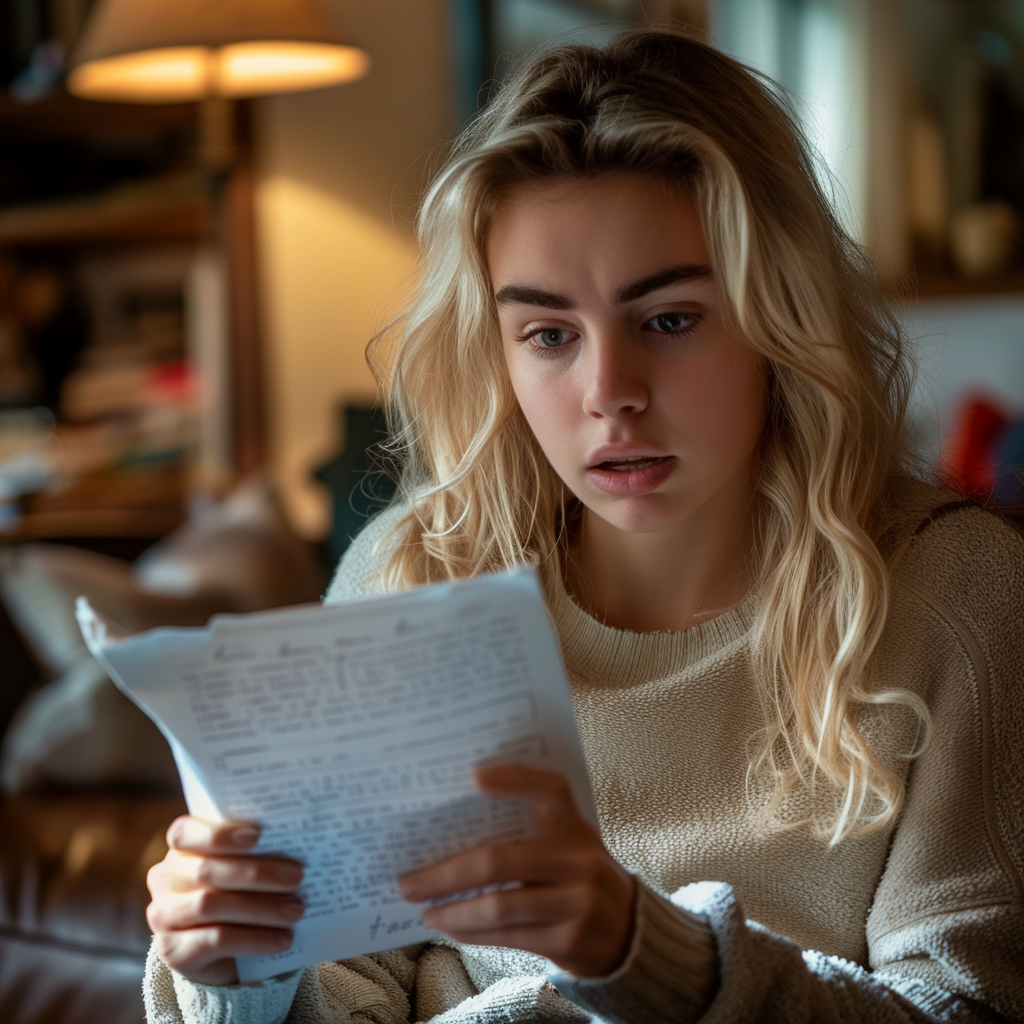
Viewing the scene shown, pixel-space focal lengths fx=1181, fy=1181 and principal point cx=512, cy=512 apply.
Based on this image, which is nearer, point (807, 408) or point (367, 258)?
point (807, 408)

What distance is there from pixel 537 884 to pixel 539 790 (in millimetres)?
61

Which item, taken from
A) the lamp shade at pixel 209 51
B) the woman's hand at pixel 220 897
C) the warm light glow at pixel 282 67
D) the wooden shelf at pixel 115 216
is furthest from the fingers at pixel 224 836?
the wooden shelf at pixel 115 216

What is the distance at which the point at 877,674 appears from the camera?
88cm

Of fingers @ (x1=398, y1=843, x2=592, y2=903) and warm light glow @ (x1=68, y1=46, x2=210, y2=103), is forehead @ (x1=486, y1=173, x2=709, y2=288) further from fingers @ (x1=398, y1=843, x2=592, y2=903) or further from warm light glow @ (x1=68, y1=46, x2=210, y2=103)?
warm light glow @ (x1=68, y1=46, x2=210, y2=103)

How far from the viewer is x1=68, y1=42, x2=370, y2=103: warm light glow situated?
223cm

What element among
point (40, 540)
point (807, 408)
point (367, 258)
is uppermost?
point (807, 408)

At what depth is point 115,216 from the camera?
2762 mm

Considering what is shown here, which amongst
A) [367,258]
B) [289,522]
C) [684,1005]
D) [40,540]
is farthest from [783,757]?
[367,258]

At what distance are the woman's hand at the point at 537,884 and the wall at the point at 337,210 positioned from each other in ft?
6.75

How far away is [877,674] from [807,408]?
0.21 metres

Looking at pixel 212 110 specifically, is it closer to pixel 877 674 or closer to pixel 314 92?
pixel 314 92

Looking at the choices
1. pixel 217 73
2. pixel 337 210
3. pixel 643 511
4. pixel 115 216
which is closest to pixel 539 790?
pixel 643 511

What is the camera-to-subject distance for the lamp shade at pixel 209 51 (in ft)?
6.50

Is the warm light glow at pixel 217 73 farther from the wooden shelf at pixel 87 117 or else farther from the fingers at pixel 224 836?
the fingers at pixel 224 836
